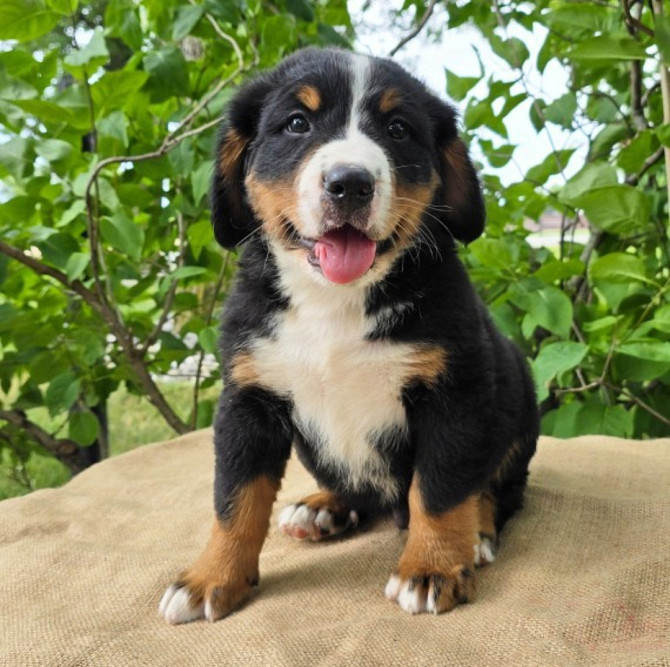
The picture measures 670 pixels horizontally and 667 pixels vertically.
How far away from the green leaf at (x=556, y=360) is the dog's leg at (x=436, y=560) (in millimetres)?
1150

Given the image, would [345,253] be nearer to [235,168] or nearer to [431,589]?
[235,168]

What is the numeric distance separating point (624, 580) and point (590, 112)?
9.52ft

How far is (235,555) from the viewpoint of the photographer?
2.17 m

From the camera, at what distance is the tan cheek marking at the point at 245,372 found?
7.37 feet

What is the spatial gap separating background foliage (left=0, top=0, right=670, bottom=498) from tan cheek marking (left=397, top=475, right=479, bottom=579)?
3.94 feet

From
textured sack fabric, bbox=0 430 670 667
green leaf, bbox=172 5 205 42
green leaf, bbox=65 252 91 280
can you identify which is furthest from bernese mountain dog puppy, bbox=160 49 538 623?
green leaf, bbox=65 252 91 280

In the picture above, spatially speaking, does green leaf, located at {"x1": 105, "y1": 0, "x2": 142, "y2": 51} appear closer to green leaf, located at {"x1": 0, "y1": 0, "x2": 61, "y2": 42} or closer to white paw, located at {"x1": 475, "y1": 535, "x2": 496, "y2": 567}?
green leaf, located at {"x1": 0, "y1": 0, "x2": 61, "y2": 42}

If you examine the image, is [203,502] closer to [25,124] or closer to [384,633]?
[384,633]

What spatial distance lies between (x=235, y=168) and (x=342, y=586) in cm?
133

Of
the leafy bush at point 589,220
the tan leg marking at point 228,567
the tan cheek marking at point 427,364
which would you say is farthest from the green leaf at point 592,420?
the tan leg marking at point 228,567

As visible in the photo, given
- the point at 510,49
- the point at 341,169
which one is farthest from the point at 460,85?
the point at 341,169

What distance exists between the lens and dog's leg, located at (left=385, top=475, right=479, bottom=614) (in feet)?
6.62

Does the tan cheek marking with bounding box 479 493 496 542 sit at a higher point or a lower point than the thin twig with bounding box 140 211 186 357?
lower

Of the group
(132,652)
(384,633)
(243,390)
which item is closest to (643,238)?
(243,390)
